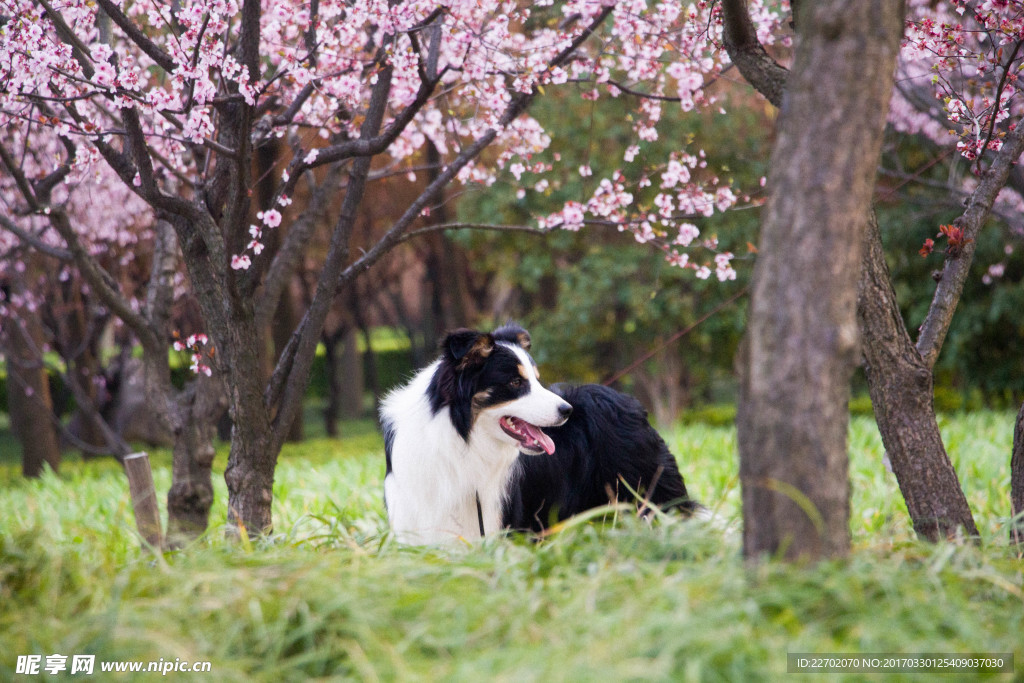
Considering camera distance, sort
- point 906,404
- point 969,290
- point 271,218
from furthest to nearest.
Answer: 1. point 969,290
2. point 271,218
3. point 906,404

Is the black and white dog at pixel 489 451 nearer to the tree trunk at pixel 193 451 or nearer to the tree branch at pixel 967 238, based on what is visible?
the tree branch at pixel 967 238

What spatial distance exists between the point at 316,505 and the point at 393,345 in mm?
15121

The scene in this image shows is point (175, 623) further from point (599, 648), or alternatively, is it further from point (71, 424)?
point (71, 424)

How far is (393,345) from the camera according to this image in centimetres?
2039

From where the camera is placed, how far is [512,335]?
3.51 m

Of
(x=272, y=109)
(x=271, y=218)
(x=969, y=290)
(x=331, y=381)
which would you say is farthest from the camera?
(x=331, y=381)

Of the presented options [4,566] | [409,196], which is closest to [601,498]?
[4,566]

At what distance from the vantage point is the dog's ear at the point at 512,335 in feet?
11.4

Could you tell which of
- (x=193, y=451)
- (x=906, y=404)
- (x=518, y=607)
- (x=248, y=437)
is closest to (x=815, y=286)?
(x=518, y=607)

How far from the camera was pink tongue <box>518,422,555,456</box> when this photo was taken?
3.39m

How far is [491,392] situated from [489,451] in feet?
0.86

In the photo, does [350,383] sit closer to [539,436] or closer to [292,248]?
[292,248]

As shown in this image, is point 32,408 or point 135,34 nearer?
point 135,34

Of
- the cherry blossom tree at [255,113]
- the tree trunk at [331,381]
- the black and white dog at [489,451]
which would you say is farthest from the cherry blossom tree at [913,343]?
the tree trunk at [331,381]
